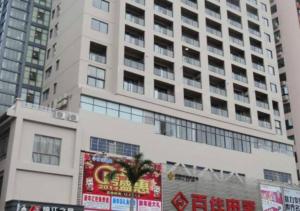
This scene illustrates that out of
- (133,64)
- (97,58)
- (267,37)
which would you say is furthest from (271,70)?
(97,58)

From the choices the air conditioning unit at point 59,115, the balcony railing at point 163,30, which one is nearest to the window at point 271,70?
the balcony railing at point 163,30

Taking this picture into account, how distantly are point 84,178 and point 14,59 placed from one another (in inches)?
2403

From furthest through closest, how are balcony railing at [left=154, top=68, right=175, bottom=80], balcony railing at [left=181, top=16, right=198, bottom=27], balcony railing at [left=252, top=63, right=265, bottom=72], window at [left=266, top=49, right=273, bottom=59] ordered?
1. window at [left=266, top=49, right=273, bottom=59]
2. balcony railing at [left=252, top=63, right=265, bottom=72]
3. balcony railing at [left=181, top=16, right=198, bottom=27]
4. balcony railing at [left=154, top=68, right=175, bottom=80]

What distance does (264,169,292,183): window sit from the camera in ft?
200

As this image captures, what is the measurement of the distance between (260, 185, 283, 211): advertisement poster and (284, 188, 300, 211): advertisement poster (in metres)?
1.14

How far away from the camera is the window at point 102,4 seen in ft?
179

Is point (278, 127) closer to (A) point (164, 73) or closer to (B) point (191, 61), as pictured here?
(B) point (191, 61)

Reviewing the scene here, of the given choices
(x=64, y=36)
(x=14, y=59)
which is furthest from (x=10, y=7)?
(x=64, y=36)

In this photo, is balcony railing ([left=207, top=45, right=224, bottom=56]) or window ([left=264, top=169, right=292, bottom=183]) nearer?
window ([left=264, top=169, right=292, bottom=183])

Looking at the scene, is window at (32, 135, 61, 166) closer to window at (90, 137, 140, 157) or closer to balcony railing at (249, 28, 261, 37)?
window at (90, 137, 140, 157)

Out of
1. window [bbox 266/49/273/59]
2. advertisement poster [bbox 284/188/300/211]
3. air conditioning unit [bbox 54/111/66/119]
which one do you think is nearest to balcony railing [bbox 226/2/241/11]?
window [bbox 266/49/273/59]

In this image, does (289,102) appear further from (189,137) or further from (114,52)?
(114,52)

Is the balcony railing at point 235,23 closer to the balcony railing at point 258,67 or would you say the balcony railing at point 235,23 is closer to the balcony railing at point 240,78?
the balcony railing at point 258,67

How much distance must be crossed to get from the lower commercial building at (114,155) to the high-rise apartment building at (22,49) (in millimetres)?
48806
